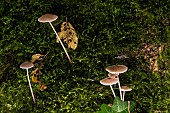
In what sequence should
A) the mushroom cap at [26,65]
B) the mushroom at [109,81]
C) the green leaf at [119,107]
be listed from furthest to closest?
the mushroom cap at [26,65] → the mushroom at [109,81] → the green leaf at [119,107]

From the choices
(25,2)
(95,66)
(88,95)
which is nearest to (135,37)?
(95,66)

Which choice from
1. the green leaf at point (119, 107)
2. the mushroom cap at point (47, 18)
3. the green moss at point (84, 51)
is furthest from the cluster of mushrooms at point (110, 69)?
the green leaf at point (119, 107)

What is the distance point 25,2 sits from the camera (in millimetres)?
2875

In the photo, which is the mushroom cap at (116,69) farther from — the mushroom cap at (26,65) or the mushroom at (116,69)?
the mushroom cap at (26,65)

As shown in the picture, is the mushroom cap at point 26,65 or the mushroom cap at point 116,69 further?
the mushroom cap at point 26,65

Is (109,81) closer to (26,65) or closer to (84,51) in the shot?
(84,51)

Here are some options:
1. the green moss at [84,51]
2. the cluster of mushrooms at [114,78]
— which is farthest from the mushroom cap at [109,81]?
the green moss at [84,51]

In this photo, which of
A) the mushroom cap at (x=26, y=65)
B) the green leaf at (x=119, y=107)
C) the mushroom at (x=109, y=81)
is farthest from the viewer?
the mushroom cap at (x=26, y=65)

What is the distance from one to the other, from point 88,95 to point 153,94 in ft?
1.70

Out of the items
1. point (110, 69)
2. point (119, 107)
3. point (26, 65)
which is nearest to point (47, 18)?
point (26, 65)

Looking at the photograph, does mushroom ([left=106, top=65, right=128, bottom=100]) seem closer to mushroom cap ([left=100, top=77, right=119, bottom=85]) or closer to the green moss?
mushroom cap ([left=100, top=77, right=119, bottom=85])

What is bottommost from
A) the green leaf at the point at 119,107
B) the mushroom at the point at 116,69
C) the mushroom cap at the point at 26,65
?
the green leaf at the point at 119,107

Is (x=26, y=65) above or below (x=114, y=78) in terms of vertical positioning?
above

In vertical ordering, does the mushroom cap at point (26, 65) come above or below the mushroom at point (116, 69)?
above
